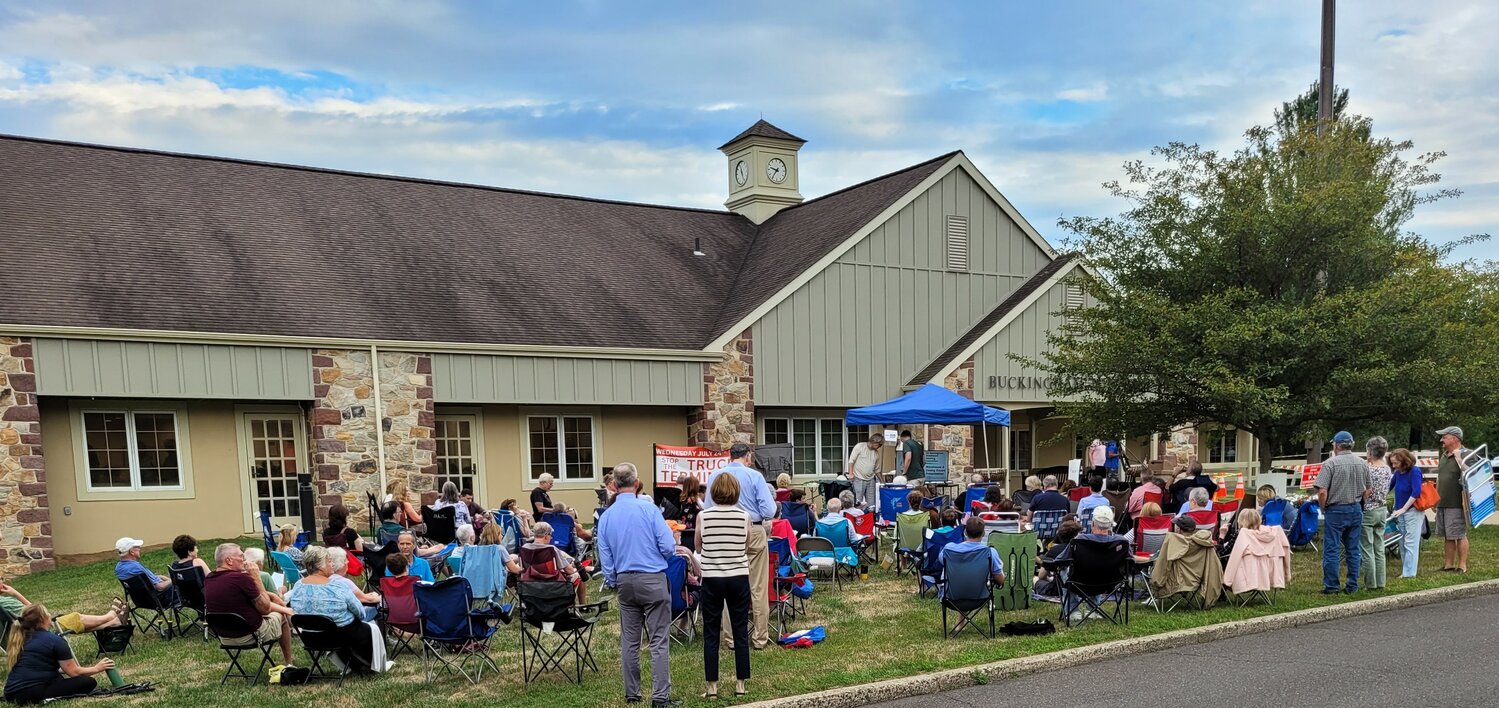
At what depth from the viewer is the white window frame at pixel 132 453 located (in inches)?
559

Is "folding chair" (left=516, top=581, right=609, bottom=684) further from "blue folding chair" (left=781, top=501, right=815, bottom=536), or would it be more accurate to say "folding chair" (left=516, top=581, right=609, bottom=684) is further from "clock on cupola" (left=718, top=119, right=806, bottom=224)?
"clock on cupola" (left=718, top=119, right=806, bottom=224)

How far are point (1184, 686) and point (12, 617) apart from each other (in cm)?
913

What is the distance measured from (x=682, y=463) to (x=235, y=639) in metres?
7.81

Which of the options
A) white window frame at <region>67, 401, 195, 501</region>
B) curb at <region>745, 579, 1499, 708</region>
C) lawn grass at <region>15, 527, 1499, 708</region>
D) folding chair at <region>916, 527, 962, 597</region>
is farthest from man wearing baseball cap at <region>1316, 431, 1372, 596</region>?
white window frame at <region>67, 401, 195, 501</region>

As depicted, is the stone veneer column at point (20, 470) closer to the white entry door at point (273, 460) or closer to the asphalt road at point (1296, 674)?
the white entry door at point (273, 460)

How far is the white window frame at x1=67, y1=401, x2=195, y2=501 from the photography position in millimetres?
14188

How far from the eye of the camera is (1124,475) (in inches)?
814

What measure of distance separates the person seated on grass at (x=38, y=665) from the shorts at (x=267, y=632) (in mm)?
1040

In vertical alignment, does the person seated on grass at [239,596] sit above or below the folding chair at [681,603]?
above

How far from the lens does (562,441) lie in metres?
18.0

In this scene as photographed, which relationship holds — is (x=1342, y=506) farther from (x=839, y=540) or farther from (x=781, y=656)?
(x=781, y=656)

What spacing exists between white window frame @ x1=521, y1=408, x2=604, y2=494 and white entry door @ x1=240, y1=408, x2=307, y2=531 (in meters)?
2.85

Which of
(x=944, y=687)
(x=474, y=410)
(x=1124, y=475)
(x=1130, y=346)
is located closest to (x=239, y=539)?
(x=474, y=410)

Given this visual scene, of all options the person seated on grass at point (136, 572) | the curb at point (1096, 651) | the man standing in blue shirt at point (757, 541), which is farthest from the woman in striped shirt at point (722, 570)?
the person seated on grass at point (136, 572)
